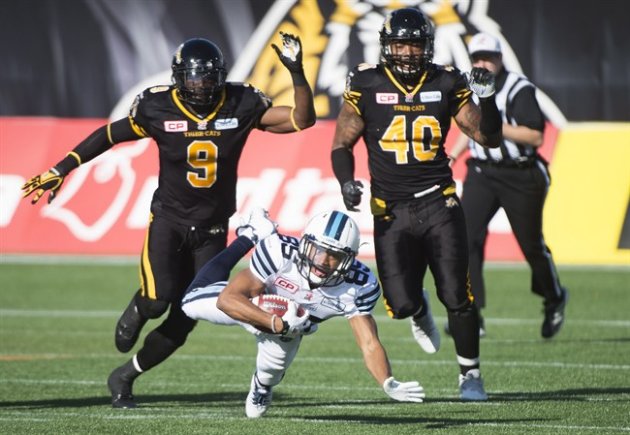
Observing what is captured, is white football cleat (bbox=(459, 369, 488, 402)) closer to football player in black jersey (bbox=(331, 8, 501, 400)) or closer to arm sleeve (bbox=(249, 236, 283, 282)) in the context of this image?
football player in black jersey (bbox=(331, 8, 501, 400))

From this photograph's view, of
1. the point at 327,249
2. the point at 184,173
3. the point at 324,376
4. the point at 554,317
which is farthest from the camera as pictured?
the point at 554,317

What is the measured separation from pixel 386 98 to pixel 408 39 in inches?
13.6

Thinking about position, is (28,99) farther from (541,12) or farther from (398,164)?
(398,164)

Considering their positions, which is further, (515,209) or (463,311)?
(515,209)

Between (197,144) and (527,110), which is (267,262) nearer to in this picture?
(197,144)

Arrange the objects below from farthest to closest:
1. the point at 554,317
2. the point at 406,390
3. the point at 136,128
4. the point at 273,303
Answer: the point at 554,317
the point at 136,128
the point at 273,303
the point at 406,390

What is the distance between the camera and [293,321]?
604 centimetres

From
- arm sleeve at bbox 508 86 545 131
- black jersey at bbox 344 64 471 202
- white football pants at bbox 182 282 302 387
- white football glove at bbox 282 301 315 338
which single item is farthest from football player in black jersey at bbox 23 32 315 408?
arm sleeve at bbox 508 86 545 131

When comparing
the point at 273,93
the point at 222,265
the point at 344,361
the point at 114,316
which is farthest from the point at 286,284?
the point at 273,93

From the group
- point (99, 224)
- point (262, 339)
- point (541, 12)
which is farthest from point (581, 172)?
point (262, 339)

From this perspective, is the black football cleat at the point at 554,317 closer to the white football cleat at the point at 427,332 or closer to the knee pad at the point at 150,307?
the white football cleat at the point at 427,332

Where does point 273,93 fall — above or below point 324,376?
below

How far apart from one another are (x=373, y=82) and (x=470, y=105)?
55 cm

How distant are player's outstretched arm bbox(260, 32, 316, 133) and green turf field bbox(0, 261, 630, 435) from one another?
153 cm
